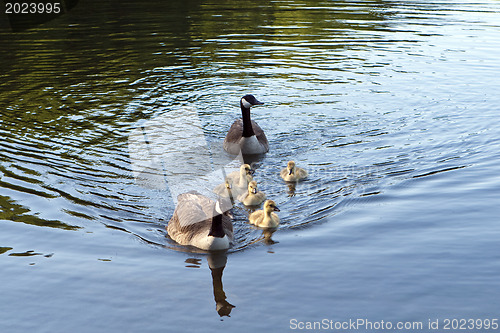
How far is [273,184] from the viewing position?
45.4 ft

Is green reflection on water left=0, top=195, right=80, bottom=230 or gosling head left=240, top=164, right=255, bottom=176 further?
gosling head left=240, top=164, right=255, bottom=176

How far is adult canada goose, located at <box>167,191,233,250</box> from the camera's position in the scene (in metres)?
10.9

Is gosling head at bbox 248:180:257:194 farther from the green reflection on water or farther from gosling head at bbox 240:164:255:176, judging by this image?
the green reflection on water

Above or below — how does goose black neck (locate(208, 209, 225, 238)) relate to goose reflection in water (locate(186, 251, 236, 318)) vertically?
above

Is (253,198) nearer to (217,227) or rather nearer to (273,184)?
(273,184)

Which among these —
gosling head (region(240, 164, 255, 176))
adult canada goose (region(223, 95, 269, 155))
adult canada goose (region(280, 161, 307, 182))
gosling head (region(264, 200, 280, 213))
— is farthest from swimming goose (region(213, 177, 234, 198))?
adult canada goose (region(223, 95, 269, 155))

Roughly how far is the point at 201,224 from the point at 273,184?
2904 mm

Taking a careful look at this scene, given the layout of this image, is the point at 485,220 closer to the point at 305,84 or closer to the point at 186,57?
the point at 305,84

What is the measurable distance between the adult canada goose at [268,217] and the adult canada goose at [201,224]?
49 centimetres

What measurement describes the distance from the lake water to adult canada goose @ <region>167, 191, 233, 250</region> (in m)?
0.22

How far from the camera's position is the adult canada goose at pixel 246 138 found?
1542cm

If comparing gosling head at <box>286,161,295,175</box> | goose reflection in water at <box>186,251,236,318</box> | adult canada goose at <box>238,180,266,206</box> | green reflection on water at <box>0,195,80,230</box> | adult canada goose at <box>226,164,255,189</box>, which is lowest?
goose reflection in water at <box>186,251,236,318</box>

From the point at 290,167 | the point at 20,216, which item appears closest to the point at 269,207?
the point at 290,167

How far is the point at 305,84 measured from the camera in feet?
67.2
